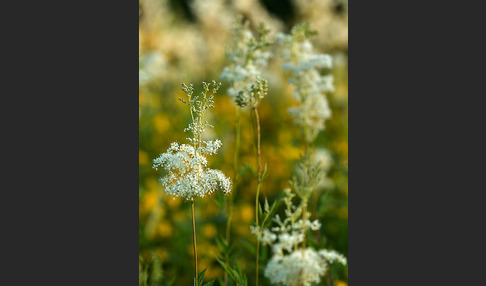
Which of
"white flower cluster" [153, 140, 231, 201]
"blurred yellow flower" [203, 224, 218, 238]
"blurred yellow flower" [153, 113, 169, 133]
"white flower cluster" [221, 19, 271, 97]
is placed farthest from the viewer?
"blurred yellow flower" [153, 113, 169, 133]

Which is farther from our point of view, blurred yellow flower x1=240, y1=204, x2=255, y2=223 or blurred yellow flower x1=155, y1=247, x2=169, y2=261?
blurred yellow flower x1=240, y1=204, x2=255, y2=223

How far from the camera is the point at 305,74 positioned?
2316 millimetres

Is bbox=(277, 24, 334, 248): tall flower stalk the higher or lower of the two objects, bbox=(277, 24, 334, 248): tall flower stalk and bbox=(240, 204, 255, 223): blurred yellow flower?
the higher

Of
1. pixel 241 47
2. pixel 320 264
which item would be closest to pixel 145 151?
pixel 241 47

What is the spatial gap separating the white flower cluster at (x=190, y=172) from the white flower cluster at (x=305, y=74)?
0.93 metres

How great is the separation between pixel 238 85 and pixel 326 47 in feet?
4.30

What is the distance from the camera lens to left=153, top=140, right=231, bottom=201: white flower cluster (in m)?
1.48

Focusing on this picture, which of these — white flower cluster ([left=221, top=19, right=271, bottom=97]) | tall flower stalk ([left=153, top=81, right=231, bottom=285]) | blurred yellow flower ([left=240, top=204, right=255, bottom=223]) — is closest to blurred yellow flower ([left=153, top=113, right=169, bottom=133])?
blurred yellow flower ([left=240, top=204, right=255, bottom=223])

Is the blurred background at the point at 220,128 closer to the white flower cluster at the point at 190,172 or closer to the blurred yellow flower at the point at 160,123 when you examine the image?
the blurred yellow flower at the point at 160,123

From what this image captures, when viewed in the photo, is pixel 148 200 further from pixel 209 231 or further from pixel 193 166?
pixel 193 166

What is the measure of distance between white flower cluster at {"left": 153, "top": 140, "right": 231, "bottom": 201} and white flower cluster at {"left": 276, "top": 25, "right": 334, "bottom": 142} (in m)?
0.93

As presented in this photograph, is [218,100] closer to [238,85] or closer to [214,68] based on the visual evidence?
[214,68]

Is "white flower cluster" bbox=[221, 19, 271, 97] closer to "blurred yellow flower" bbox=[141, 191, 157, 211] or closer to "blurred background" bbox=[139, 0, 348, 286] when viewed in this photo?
"blurred background" bbox=[139, 0, 348, 286]

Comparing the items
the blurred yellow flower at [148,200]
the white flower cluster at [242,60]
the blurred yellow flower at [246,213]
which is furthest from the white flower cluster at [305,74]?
the blurred yellow flower at [148,200]
